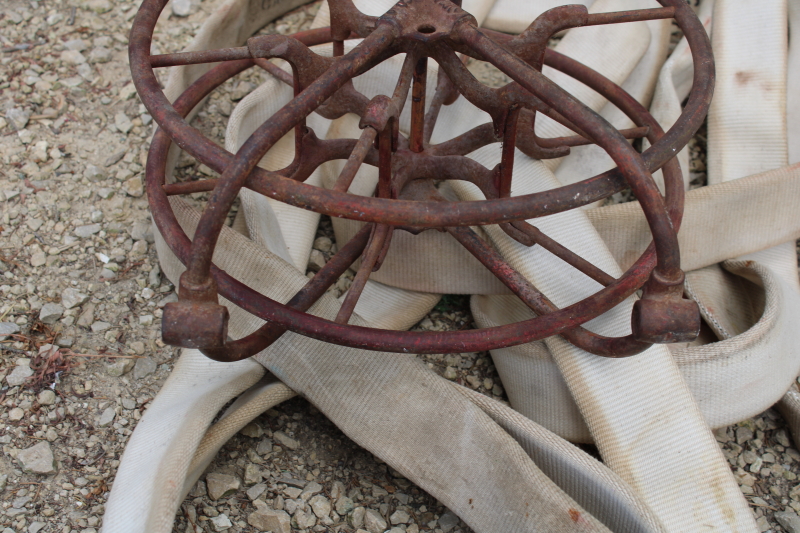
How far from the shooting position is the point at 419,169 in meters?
1.37

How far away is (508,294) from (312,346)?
427mm

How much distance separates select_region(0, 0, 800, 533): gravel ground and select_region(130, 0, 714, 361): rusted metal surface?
1.02ft

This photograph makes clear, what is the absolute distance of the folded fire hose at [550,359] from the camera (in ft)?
→ 4.09

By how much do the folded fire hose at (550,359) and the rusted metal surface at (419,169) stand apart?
133mm

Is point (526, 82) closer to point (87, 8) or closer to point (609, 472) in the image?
point (609, 472)

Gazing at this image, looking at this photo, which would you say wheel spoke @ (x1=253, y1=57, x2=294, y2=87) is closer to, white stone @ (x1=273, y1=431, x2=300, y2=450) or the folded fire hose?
the folded fire hose

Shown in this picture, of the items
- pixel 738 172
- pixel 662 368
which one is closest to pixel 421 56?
pixel 662 368

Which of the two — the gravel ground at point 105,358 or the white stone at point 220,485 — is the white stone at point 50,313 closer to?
the gravel ground at point 105,358

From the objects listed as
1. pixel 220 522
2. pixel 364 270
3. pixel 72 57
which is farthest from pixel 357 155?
pixel 72 57

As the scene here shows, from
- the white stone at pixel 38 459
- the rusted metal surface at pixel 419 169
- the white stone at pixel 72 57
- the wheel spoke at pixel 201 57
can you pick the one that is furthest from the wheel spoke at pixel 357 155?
the white stone at pixel 72 57

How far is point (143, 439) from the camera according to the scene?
1.27 m

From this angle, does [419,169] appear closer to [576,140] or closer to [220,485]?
[576,140]

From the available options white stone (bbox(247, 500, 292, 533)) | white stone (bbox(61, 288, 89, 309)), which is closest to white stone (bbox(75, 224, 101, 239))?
white stone (bbox(61, 288, 89, 309))

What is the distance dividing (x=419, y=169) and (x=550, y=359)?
0.42m
